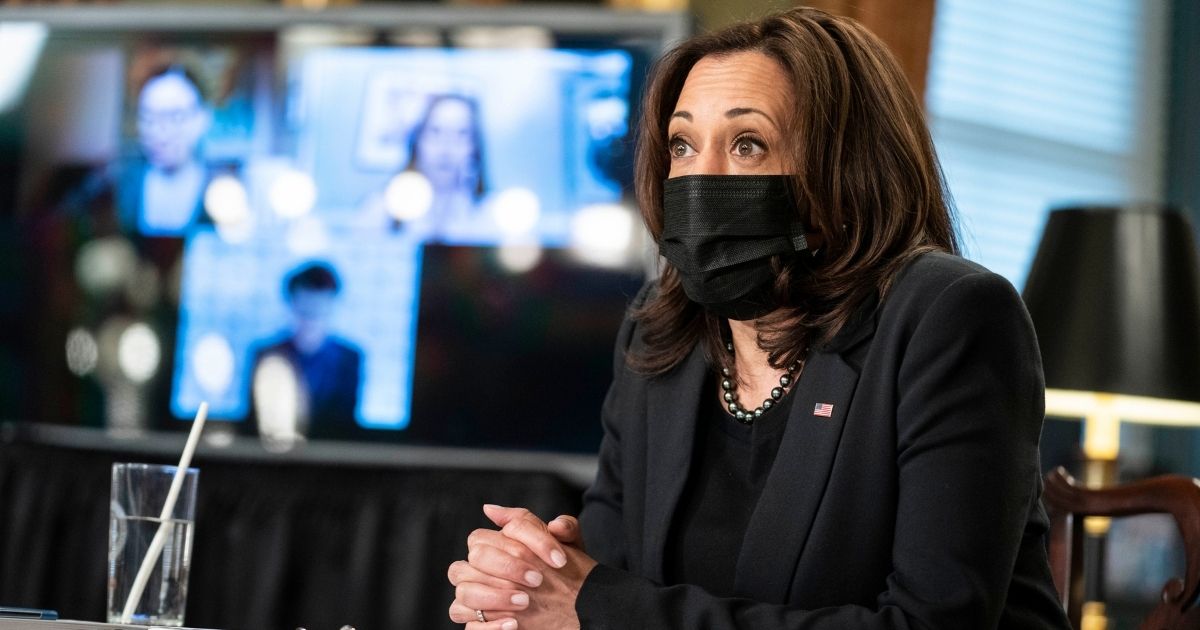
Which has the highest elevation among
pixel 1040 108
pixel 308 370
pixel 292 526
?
pixel 1040 108

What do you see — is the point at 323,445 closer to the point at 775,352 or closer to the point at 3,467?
the point at 3,467

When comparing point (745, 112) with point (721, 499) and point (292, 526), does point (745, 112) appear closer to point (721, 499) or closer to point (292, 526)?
point (721, 499)

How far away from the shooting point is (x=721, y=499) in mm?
1655

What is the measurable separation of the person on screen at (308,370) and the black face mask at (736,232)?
1.83 meters

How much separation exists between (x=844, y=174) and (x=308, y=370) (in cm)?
200

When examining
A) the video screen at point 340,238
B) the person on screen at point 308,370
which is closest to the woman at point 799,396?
Result: the video screen at point 340,238

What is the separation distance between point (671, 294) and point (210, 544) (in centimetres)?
169

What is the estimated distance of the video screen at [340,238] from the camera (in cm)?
326

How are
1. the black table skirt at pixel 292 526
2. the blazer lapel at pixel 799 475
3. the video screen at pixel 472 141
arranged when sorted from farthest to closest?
1. the video screen at pixel 472 141
2. the black table skirt at pixel 292 526
3. the blazer lapel at pixel 799 475

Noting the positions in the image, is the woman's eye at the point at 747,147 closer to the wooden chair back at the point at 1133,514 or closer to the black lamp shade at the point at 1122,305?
the wooden chair back at the point at 1133,514

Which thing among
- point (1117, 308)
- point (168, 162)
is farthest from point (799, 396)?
point (168, 162)

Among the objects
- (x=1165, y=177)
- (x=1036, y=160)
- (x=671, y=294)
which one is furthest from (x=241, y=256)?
(x=1165, y=177)

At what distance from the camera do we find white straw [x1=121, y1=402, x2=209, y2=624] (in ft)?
4.51

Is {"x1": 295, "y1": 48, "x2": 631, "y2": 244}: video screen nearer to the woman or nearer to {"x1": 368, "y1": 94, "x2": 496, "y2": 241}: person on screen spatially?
{"x1": 368, "y1": 94, "x2": 496, "y2": 241}: person on screen
